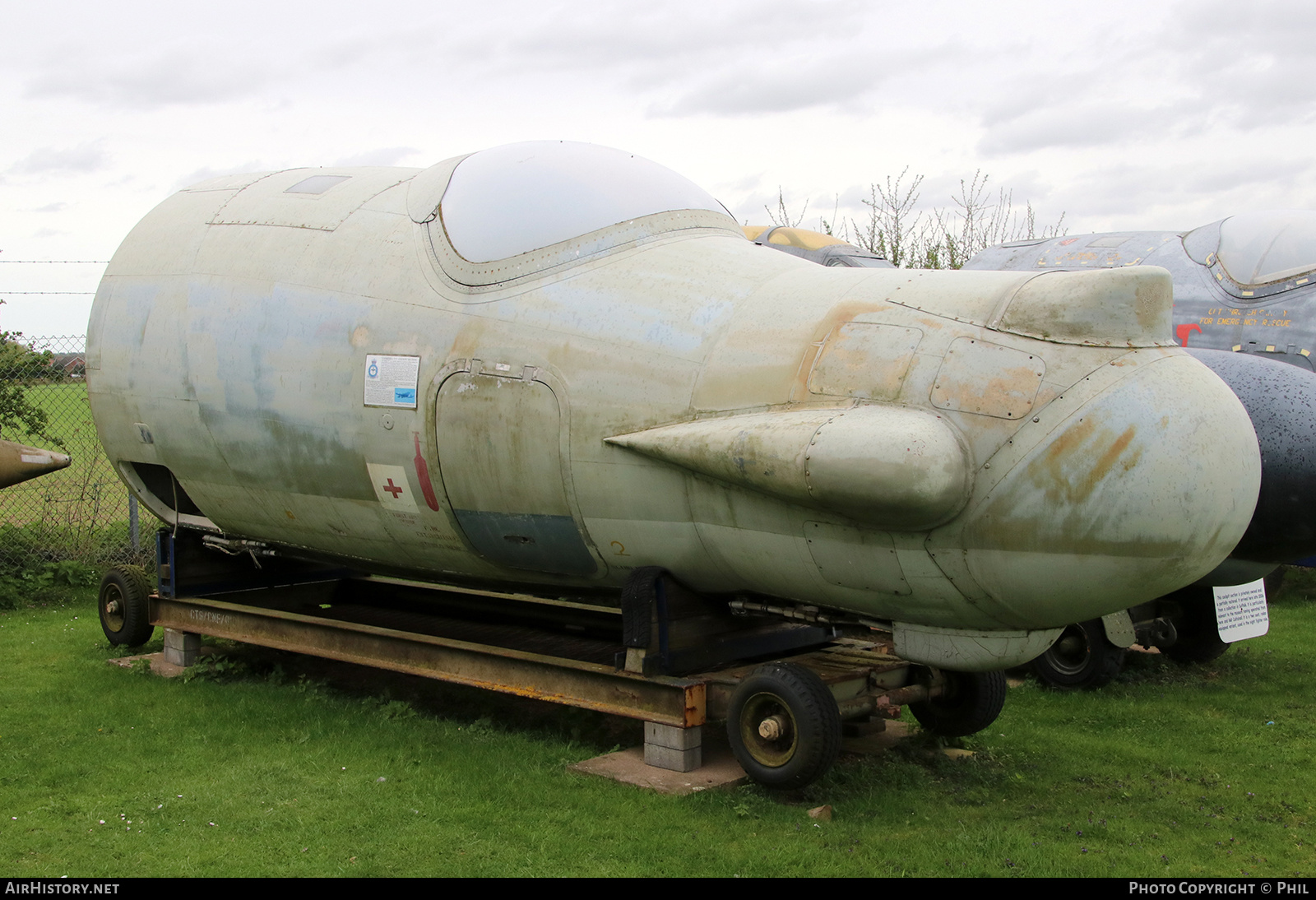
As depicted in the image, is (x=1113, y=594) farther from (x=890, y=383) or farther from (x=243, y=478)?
(x=243, y=478)

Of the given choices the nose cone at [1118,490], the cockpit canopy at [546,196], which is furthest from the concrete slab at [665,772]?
the cockpit canopy at [546,196]

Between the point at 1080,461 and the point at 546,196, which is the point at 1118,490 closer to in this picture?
the point at 1080,461

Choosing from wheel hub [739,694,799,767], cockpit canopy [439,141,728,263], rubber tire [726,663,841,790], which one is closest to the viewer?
rubber tire [726,663,841,790]

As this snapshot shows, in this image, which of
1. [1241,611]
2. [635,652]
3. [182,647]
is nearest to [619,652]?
[635,652]

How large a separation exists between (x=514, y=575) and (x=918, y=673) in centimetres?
197

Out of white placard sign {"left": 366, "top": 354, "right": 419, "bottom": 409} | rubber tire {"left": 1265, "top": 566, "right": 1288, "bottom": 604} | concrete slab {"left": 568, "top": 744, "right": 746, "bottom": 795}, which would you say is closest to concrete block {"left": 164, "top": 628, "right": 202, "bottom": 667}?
white placard sign {"left": 366, "top": 354, "right": 419, "bottom": 409}

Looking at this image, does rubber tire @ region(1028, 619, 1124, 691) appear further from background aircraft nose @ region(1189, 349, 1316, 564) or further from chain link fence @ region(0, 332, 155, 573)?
chain link fence @ region(0, 332, 155, 573)

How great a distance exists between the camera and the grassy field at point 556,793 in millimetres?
4152

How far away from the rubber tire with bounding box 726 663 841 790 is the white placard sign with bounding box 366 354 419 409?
2018 mm

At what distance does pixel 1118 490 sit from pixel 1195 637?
3.98 meters

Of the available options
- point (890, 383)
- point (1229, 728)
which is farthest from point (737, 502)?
point (1229, 728)

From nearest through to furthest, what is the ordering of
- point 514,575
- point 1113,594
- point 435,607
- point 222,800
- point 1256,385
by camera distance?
point 1113,594, point 222,800, point 1256,385, point 514,575, point 435,607

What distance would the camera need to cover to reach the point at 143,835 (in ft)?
14.4

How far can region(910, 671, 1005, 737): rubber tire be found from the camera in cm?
536
